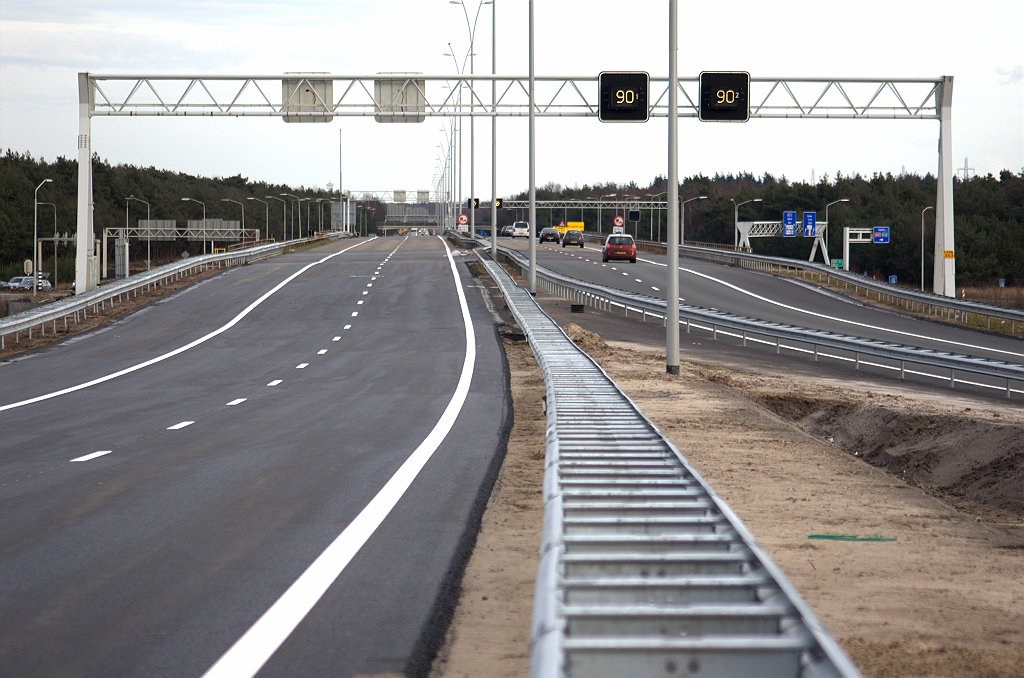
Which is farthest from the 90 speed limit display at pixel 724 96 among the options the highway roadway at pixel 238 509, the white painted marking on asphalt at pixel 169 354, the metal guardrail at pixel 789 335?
the white painted marking on asphalt at pixel 169 354

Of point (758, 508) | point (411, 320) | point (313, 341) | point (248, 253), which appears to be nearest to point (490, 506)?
point (758, 508)

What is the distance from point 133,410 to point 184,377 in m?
6.16

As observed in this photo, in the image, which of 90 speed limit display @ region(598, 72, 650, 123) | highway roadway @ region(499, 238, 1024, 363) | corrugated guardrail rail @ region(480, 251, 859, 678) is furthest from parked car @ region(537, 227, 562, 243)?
corrugated guardrail rail @ region(480, 251, 859, 678)

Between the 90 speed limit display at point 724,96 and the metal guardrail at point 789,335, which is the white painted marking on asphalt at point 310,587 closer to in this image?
the metal guardrail at point 789,335

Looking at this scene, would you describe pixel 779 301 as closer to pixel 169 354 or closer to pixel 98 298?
pixel 98 298

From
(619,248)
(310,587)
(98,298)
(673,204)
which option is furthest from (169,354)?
(619,248)

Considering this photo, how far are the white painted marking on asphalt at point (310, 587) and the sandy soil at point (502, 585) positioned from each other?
0.93 meters

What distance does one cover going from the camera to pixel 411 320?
39406mm

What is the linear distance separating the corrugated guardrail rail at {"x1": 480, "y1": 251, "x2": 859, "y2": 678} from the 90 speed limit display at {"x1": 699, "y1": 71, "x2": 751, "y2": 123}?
21325 millimetres

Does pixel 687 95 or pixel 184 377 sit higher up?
pixel 687 95

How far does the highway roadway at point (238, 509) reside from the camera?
6418mm

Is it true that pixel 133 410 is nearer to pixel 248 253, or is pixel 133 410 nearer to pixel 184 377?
pixel 184 377

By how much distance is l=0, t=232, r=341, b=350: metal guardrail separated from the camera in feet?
113

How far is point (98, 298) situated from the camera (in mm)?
42562
